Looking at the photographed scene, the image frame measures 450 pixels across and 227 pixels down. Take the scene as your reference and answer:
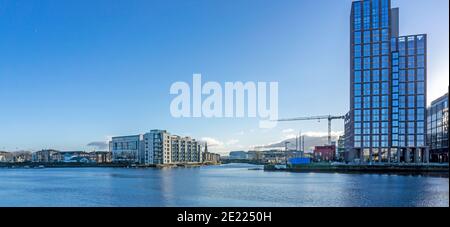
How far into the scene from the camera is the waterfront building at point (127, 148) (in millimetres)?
46431

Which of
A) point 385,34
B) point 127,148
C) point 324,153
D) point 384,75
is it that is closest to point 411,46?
point 385,34

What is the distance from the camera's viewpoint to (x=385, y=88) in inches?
1142

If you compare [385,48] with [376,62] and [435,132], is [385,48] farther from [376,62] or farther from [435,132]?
[435,132]

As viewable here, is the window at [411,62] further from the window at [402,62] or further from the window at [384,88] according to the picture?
the window at [384,88]

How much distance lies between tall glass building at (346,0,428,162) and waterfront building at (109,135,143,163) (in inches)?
1162

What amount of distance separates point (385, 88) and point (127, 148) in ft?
117

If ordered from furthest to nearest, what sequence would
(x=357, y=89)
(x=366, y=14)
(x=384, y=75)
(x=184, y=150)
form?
(x=184, y=150) < (x=366, y=14) < (x=357, y=89) < (x=384, y=75)

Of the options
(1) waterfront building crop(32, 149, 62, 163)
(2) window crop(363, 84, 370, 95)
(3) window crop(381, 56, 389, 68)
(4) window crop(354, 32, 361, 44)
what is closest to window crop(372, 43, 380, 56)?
(3) window crop(381, 56, 389, 68)

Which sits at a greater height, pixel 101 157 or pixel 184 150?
pixel 184 150

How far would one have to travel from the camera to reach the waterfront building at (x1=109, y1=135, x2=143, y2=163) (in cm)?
4643

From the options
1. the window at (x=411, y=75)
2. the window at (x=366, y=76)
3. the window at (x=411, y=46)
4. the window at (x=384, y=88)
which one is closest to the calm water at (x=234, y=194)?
the window at (x=384, y=88)

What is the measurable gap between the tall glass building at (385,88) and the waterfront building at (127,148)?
2951cm

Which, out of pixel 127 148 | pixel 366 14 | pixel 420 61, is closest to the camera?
pixel 420 61
